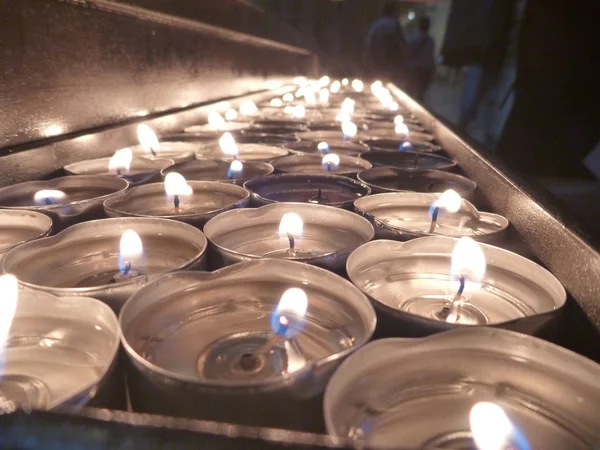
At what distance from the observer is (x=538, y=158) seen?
436 cm

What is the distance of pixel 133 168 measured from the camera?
5.37ft

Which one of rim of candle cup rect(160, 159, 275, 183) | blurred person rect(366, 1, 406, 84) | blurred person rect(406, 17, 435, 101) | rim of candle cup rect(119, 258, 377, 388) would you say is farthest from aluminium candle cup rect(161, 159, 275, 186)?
blurred person rect(406, 17, 435, 101)

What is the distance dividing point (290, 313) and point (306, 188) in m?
0.77

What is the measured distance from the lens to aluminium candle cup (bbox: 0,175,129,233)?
1.02 metres

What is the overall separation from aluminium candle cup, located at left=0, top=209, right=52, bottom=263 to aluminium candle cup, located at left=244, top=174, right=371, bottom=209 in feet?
1.83

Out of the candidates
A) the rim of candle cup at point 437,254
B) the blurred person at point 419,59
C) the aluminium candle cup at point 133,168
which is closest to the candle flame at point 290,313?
the rim of candle cup at point 437,254

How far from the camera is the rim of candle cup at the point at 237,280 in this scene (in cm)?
49

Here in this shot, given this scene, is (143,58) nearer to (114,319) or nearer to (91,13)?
(91,13)

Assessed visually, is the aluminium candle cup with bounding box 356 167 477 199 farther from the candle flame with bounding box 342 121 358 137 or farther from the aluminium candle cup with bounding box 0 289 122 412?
the aluminium candle cup with bounding box 0 289 122 412

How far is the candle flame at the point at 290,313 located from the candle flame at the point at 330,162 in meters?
0.84

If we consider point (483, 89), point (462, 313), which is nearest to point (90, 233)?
point (462, 313)

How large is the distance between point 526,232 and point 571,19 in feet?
12.1

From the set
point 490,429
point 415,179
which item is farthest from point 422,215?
point 490,429

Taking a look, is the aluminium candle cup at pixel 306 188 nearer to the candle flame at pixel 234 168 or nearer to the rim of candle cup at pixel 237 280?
the candle flame at pixel 234 168
